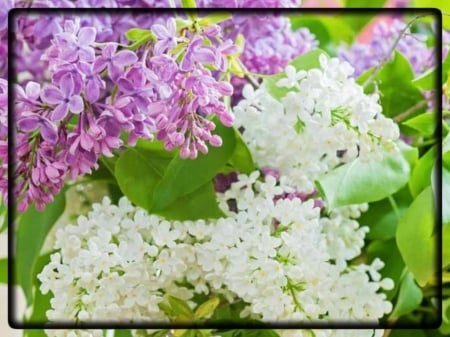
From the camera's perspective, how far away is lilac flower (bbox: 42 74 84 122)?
1.36 ft

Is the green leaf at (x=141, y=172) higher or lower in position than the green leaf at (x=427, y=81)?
lower

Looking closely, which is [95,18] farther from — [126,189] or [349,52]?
[349,52]

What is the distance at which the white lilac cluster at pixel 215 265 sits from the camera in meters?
0.45

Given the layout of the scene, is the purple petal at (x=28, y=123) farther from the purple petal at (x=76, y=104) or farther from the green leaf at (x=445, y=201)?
the green leaf at (x=445, y=201)

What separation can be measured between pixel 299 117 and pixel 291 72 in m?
0.03

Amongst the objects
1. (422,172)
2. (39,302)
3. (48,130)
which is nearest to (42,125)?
(48,130)

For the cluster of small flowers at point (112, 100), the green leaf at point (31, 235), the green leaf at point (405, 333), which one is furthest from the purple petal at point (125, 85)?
the green leaf at point (405, 333)

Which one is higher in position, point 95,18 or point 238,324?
point 95,18

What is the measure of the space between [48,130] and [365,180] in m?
0.18

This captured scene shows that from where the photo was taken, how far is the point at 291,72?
48 cm

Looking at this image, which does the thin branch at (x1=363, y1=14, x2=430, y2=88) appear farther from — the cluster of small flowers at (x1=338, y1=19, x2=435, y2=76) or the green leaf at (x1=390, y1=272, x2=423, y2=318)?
the green leaf at (x1=390, y1=272, x2=423, y2=318)

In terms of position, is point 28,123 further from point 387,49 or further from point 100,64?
point 387,49

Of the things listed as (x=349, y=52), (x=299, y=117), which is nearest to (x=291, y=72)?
(x=299, y=117)

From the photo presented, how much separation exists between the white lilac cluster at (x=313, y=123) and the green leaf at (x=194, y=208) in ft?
0.14
